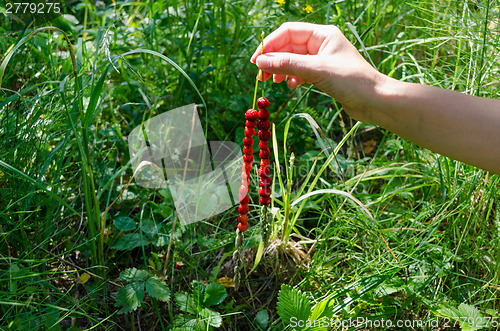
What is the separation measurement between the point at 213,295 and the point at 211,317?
9 cm

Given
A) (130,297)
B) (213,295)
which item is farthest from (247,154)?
A: (130,297)

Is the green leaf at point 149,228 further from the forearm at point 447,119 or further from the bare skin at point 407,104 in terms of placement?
the forearm at point 447,119

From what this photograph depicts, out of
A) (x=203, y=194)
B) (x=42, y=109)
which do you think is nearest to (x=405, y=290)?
(x=203, y=194)

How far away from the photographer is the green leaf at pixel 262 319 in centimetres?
161

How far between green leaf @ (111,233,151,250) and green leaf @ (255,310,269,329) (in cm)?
49

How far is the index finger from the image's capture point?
4.92 feet

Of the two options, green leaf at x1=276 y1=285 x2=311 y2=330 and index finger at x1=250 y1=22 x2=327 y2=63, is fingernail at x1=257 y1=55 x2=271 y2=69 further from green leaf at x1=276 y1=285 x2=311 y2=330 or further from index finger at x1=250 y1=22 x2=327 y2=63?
green leaf at x1=276 y1=285 x2=311 y2=330

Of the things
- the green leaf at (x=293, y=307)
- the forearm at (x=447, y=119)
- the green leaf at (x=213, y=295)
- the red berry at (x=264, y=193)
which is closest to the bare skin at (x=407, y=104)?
the forearm at (x=447, y=119)

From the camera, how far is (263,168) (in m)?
1.34

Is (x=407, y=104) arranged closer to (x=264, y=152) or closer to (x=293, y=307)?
(x=264, y=152)

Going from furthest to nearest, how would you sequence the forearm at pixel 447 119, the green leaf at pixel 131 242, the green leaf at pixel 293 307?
the green leaf at pixel 131 242, the green leaf at pixel 293 307, the forearm at pixel 447 119

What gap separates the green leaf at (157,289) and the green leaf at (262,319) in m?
0.34

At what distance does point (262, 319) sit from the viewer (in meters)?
1.61

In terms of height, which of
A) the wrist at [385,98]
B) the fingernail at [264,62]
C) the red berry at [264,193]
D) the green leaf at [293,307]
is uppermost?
the fingernail at [264,62]
